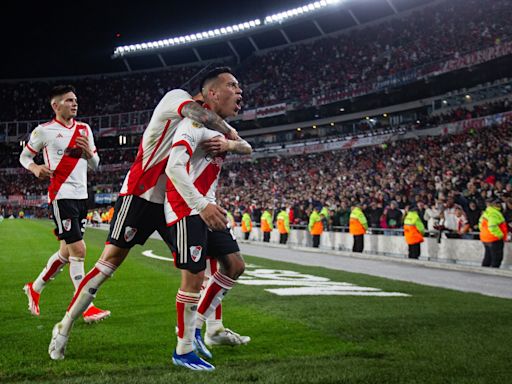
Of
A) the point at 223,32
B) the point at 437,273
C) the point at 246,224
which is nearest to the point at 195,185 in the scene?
the point at 437,273

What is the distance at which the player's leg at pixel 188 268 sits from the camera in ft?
12.5

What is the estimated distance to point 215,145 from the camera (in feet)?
12.8

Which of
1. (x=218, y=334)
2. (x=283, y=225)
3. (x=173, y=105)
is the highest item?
(x=173, y=105)

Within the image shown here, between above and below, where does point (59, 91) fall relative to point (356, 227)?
above

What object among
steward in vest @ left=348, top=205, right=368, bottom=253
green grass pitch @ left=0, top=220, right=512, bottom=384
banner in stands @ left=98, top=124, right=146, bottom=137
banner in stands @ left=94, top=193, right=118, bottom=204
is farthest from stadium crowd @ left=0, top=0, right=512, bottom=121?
green grass pitch @ left=0, top=220, right=512, bottom=384

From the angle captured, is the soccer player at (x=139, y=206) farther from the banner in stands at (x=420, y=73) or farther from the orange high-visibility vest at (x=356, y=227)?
the banner in stands at (x=420, y=73)

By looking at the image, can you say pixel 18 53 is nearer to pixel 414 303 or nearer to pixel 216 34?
pixel 216 34

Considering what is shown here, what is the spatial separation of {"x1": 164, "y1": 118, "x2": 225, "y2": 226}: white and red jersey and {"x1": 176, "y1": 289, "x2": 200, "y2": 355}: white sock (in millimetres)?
546

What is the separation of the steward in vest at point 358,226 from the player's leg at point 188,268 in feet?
46.2

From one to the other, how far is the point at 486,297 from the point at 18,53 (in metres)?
63.5

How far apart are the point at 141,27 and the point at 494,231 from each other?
2002 inches

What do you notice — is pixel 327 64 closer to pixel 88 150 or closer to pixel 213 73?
pixel 88 150

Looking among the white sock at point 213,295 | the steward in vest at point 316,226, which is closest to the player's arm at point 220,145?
the white sock at point 213,295

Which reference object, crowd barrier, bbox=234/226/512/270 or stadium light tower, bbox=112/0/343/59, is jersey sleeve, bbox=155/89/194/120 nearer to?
crowd barrier, bbox=234/226/512/270
